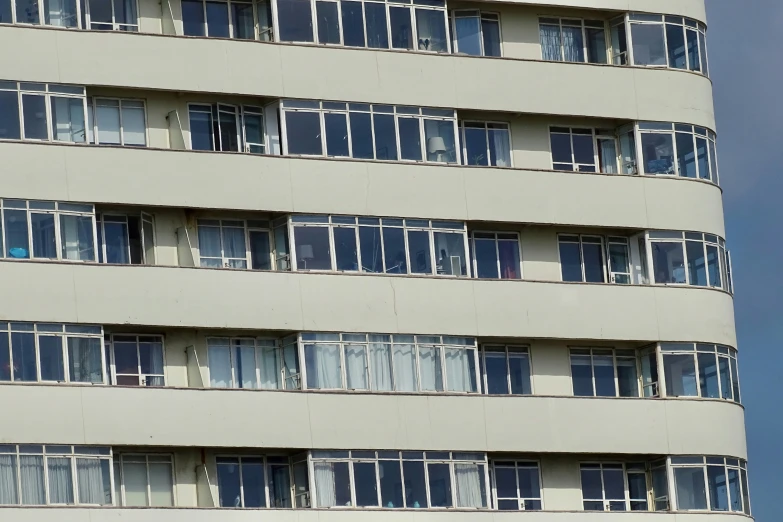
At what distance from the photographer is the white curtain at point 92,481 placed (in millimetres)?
55719

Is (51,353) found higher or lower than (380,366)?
higher

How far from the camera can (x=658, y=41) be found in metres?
64.1

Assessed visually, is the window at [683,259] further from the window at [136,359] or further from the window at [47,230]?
the window at [47,230]

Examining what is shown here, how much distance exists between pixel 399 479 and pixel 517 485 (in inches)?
147

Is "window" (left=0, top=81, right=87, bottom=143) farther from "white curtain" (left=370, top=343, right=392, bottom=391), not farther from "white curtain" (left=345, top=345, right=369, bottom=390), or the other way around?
"white curtain" (left=370, top=343, right=392, bottom=391)

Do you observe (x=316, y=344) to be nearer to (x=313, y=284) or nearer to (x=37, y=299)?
(x=313, y=284)

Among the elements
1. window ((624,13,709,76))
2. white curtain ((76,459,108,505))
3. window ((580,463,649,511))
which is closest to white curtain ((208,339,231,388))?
white curtain ((76,459,108,505))

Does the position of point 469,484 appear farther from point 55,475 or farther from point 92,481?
point 55,475

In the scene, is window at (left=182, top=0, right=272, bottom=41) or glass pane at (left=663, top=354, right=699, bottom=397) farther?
glass pane at (left=663, top=354, right=699, bottom=397)

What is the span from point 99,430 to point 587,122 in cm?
1617

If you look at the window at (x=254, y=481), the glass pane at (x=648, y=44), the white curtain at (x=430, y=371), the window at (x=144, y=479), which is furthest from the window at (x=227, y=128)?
the glass pane at (x=648, y=44)

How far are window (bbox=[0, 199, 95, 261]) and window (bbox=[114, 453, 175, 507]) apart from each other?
16.3 ft

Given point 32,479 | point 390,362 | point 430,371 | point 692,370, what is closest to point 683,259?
point 692,370

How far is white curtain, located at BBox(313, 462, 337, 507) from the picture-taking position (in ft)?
190
